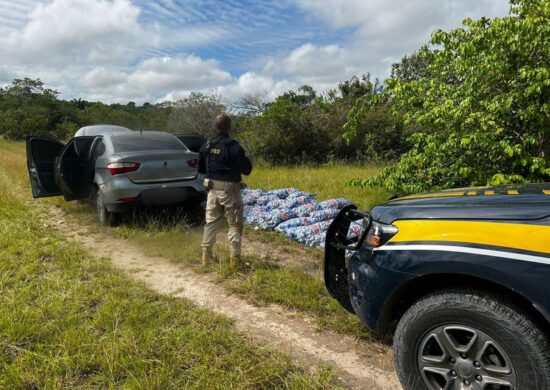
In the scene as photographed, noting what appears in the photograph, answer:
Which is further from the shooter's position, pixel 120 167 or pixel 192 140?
pixel 192 140

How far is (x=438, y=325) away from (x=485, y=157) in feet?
11.3

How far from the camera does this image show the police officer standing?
4367mm

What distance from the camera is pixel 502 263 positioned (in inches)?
75.8

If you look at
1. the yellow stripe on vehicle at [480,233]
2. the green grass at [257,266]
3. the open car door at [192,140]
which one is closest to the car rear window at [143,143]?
the open car door at [192,140]

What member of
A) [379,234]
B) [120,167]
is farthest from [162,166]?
[379,234]

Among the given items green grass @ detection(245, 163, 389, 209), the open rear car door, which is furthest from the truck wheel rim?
the open rear car door

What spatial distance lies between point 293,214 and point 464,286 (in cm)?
448

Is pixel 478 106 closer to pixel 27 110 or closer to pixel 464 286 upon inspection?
pixel 464 286

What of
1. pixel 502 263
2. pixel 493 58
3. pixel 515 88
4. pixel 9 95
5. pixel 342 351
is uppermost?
pixel 9 95

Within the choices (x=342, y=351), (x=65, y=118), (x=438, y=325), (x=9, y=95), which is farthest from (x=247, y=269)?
(x=9, y=95)

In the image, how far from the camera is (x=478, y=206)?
221cm

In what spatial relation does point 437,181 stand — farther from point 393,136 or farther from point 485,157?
point 393,136

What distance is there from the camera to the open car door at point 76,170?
6.70 metres

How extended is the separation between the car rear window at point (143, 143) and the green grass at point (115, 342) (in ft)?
7.98
